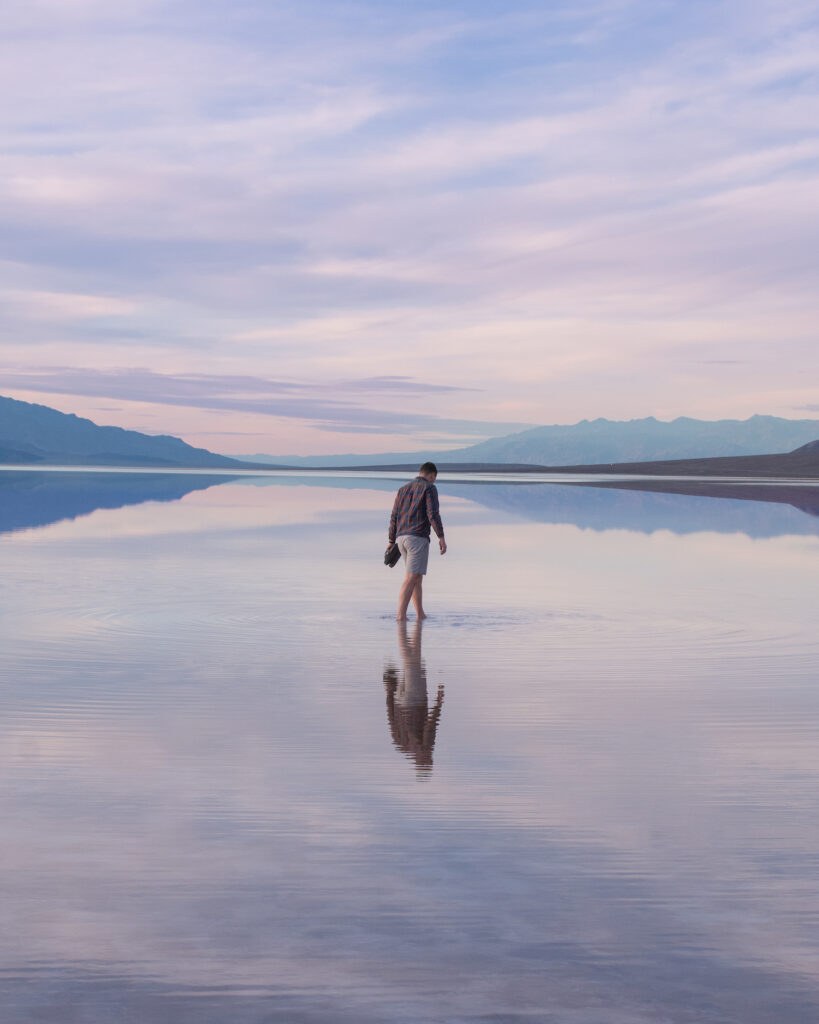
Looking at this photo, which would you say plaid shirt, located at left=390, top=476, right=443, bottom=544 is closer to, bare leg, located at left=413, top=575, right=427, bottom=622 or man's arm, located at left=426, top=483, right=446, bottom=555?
man's arm, located at left=426, top=483, right=446, bottom=555

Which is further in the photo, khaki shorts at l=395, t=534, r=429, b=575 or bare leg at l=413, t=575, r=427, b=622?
khaki shorts at l=395, t=534, r=429, b=575

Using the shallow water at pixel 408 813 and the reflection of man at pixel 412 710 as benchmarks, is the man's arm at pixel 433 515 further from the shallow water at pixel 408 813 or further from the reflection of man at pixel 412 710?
the reflection of man at pixel 412 710

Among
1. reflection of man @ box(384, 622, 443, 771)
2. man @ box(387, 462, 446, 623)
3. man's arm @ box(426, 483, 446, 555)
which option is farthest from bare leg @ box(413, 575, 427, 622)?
reflection of man @ box(384, 622, 443, 771)

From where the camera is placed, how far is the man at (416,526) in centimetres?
1301

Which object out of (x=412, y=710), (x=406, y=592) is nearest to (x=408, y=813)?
(x=412, y=710)

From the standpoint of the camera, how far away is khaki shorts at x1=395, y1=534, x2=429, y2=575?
13.1 m

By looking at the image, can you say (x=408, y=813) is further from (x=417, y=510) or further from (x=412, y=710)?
(x=417, y=510)

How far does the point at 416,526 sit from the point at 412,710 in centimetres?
529

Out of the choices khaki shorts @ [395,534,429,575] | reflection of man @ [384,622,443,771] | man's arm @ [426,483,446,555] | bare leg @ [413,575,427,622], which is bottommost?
reflection of man @ [384,622,443,771]

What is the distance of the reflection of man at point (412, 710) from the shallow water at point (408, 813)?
0.03 meters

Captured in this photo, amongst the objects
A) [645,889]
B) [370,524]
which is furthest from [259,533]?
[645,889]

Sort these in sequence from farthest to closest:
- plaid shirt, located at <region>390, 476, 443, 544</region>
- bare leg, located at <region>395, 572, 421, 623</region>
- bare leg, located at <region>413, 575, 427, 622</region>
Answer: plaid shirt, located at <region>390, 476, 443, 544</region> → bare leg, located at <region>413, 575, 427, 622</region> → bare leg, located at <region>395, 572, 421, 623</region>

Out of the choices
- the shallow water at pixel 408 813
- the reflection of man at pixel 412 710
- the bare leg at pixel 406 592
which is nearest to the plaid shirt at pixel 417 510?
the bare leg at pixel 406 592

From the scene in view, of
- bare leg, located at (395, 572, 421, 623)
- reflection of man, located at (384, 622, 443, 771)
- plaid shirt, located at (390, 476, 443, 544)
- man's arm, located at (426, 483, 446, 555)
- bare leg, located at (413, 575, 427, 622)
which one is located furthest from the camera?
plaid shirt, located at (390, 476, 443, 544)
